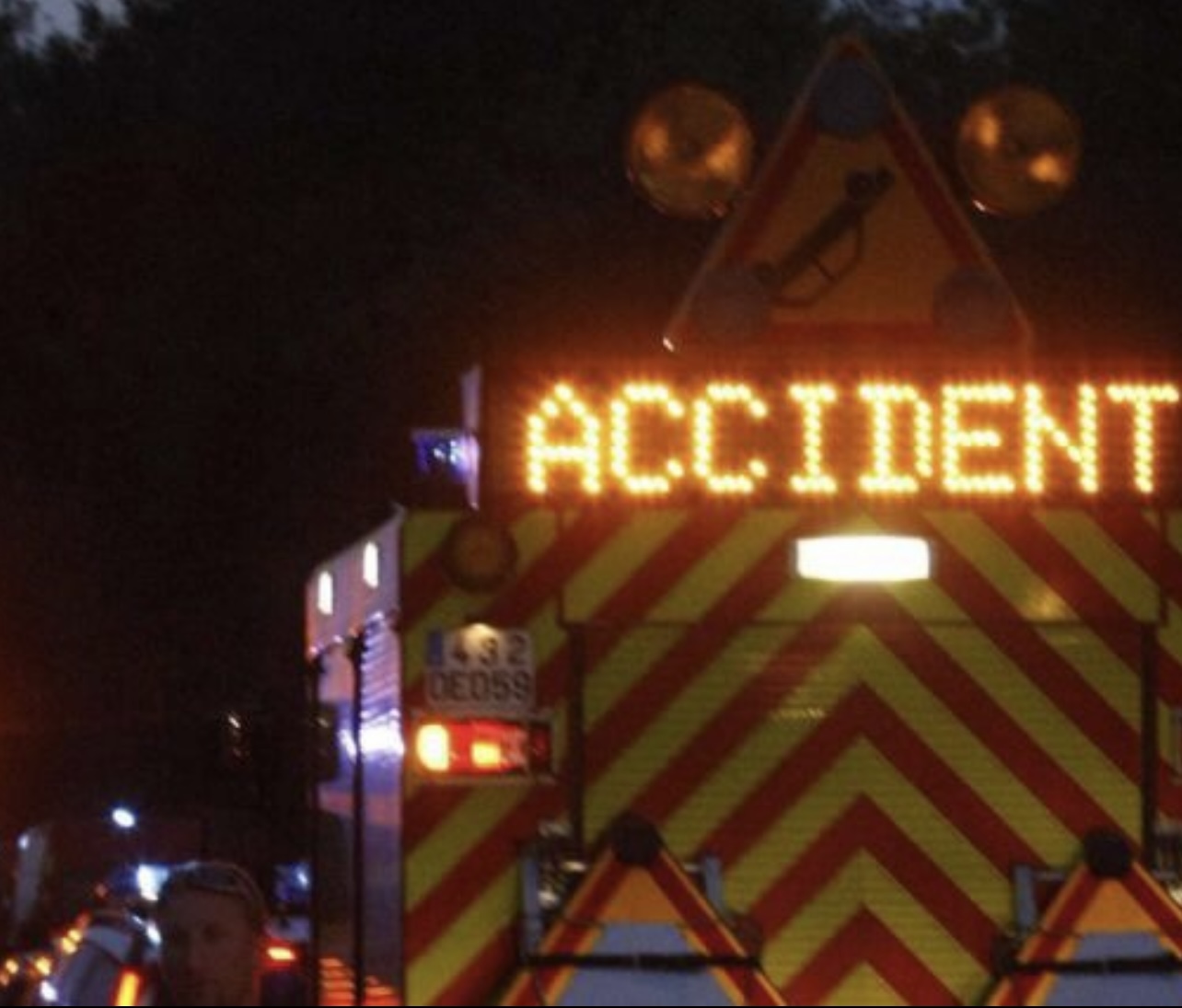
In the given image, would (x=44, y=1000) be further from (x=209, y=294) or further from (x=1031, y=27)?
(x=209, y=294)

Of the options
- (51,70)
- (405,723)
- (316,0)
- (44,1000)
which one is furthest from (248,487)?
(405,723)

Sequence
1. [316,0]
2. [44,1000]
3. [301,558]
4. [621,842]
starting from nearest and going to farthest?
[621,842] → [44,1000] → [301,558] → [316,0]

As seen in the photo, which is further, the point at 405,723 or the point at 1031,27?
the point at 1031,27

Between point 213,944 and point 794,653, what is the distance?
1.77 metres

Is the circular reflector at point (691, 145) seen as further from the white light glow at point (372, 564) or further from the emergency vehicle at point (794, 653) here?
the white light glow at point (372, 564)

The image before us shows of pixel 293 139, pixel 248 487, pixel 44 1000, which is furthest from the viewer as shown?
pixel 293 139

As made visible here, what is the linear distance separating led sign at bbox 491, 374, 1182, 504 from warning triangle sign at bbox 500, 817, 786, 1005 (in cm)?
86

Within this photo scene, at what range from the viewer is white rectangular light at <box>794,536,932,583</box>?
26.3 feet

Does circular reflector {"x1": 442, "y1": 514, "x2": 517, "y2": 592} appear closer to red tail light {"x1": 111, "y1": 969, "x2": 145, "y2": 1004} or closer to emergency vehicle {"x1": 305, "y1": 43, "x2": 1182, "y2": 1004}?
emergency vehicle {"x1": 305, "y1": 43, "x2": 1182, "y2": 1004}

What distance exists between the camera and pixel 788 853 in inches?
314

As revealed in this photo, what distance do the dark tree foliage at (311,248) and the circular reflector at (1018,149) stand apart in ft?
48.3

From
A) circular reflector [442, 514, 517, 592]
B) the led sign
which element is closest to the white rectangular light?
the led sign

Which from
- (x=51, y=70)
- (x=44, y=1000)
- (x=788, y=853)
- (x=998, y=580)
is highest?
(x=51, y=70)

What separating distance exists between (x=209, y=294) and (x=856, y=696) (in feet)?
87.2
